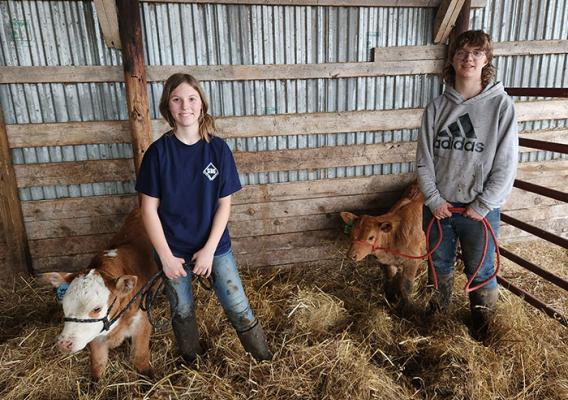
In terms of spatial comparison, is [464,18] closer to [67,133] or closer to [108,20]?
[108,20]

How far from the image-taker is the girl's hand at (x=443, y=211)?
3.03 meters

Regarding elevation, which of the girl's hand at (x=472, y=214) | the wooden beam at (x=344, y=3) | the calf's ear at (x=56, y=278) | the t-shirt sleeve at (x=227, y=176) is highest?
the wooden beam at (x=344, y=3)

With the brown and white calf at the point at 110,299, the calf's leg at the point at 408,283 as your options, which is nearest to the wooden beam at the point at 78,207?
the brown and white calf at the point at 110,299

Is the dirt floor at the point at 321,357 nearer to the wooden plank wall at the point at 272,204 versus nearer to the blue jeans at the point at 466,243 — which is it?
the blue jeans at the point at 466,243

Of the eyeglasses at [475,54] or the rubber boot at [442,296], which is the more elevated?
the eyeglasses at [475,54]

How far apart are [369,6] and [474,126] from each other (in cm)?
217

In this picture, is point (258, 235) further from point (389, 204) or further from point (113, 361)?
point (113, 361)

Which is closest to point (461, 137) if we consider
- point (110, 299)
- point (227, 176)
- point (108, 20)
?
point (227, 176)

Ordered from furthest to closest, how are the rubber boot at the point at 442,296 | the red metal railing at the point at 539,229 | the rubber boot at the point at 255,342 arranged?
the rubber boot at the point at 442,296
the red metal railing at the point at 539,229
the rubber boot at the point at 255,342

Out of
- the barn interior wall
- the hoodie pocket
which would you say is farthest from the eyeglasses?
the barn interior wall

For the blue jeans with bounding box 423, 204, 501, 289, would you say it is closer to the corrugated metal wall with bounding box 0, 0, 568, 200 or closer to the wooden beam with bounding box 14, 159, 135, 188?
the corrugated metal wall with bounding box 0, 0, 568, 200

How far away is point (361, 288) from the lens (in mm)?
4629

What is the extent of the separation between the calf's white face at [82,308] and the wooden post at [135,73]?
71.8 inches

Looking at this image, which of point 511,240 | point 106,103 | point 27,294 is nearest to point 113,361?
point 27,294
